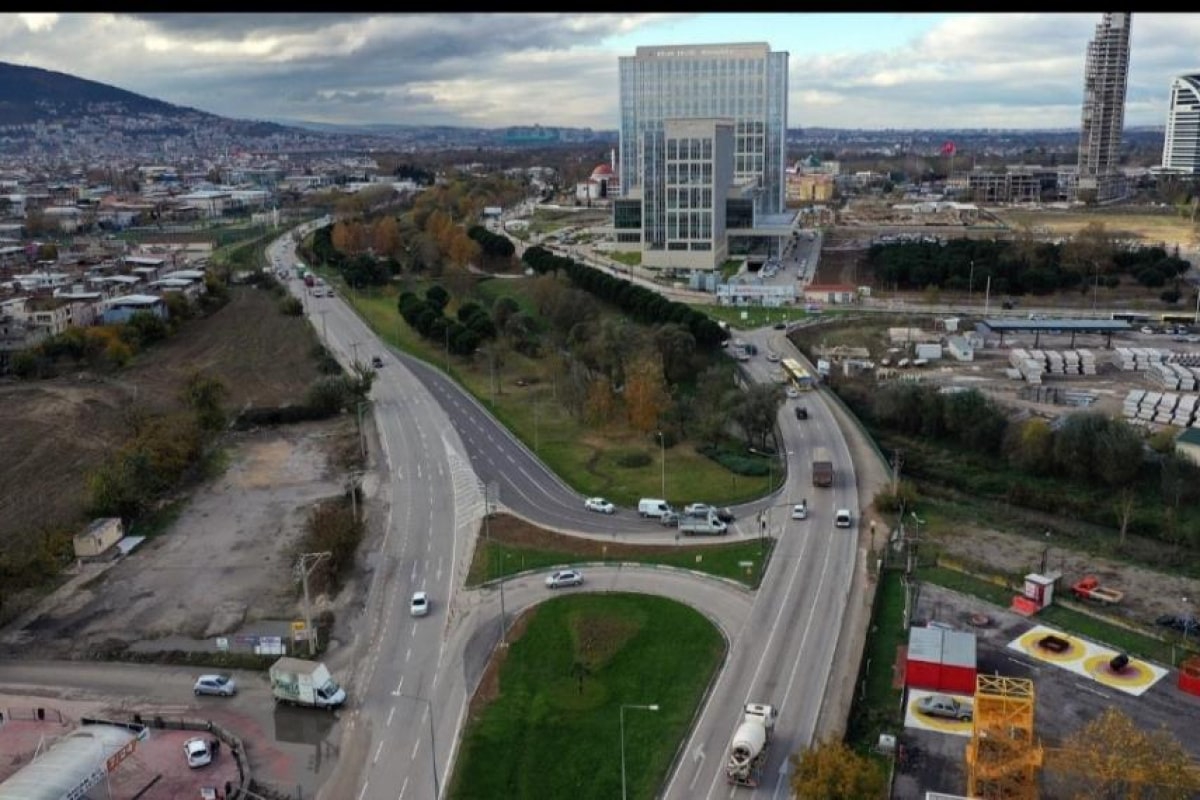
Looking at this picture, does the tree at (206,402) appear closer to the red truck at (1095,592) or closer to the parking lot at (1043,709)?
the parking lot at (1043,709)

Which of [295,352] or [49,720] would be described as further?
[295,352]

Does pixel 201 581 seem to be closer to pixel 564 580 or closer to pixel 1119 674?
pixel 564 580

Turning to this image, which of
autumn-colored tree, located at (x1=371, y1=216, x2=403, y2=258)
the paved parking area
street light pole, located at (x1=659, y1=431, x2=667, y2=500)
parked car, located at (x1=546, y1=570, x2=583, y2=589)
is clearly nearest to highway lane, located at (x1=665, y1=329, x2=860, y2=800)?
street light pole, located at (x1=659, y1=431, x2=667, y2=500)

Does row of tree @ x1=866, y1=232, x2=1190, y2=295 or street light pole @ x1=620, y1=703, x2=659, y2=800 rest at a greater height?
row of tree @ x1=866, y1=232, x2=1190, y2=295

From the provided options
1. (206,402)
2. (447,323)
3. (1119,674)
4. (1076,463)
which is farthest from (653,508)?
(447,323)

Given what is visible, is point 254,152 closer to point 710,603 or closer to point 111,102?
point 111,102

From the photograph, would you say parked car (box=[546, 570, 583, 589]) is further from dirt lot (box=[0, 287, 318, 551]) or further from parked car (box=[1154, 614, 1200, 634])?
dirt lot (box=[0, 287, 318, 551])

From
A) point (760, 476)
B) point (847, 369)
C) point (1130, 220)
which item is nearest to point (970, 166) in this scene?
point (1130, 220)
